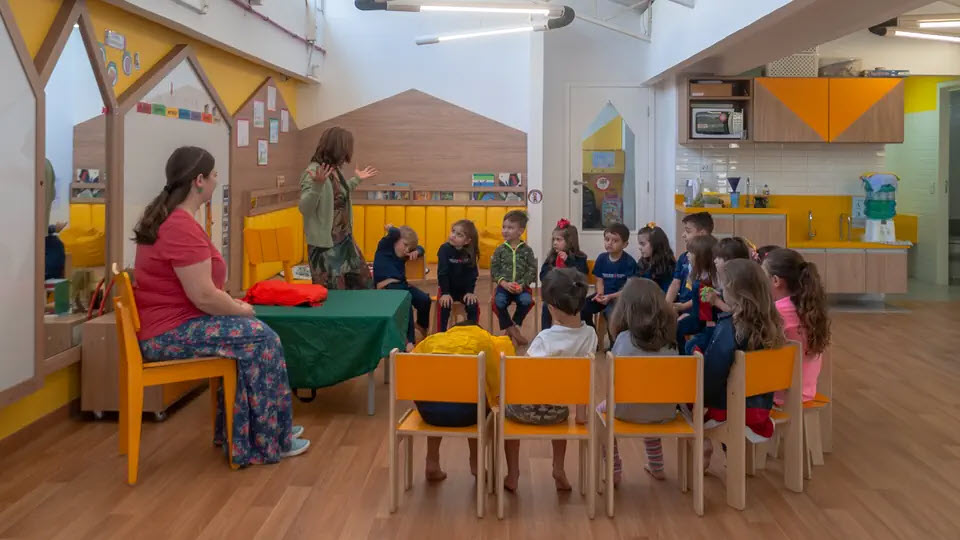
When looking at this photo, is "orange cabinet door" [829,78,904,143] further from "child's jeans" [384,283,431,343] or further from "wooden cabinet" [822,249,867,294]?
"child's jeans" [384,283,431,343]

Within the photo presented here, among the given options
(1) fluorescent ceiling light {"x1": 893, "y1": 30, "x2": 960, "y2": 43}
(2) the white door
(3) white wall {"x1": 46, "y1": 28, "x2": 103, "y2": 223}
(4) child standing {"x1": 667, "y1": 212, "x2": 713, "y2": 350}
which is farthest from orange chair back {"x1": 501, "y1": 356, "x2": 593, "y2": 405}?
(2) the white door

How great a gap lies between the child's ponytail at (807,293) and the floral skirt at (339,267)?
2.74 meters

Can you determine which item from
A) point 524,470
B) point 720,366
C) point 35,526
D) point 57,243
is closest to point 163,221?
point 57,243

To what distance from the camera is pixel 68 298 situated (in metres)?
4.98

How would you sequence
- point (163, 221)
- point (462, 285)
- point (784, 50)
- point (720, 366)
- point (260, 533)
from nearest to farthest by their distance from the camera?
1. point (260, 533)
2. point (720, 366)
3. point (163, 221)
4. point (462, 285)
5. point (784, 50)

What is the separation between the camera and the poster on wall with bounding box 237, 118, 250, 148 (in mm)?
7531

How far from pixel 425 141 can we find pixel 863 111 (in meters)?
4.44

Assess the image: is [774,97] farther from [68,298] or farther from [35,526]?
[35,526]

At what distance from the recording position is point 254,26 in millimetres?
7348

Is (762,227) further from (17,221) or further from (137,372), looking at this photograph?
(17,221)

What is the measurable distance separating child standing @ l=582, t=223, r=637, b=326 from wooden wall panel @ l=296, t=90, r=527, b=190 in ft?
10.5

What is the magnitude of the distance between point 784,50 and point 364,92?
13.4 feet

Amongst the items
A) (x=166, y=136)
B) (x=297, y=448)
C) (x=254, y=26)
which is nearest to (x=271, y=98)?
(x=254, y=26)

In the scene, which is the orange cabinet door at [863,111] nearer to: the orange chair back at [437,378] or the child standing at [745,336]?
the child standing at [745,336]
